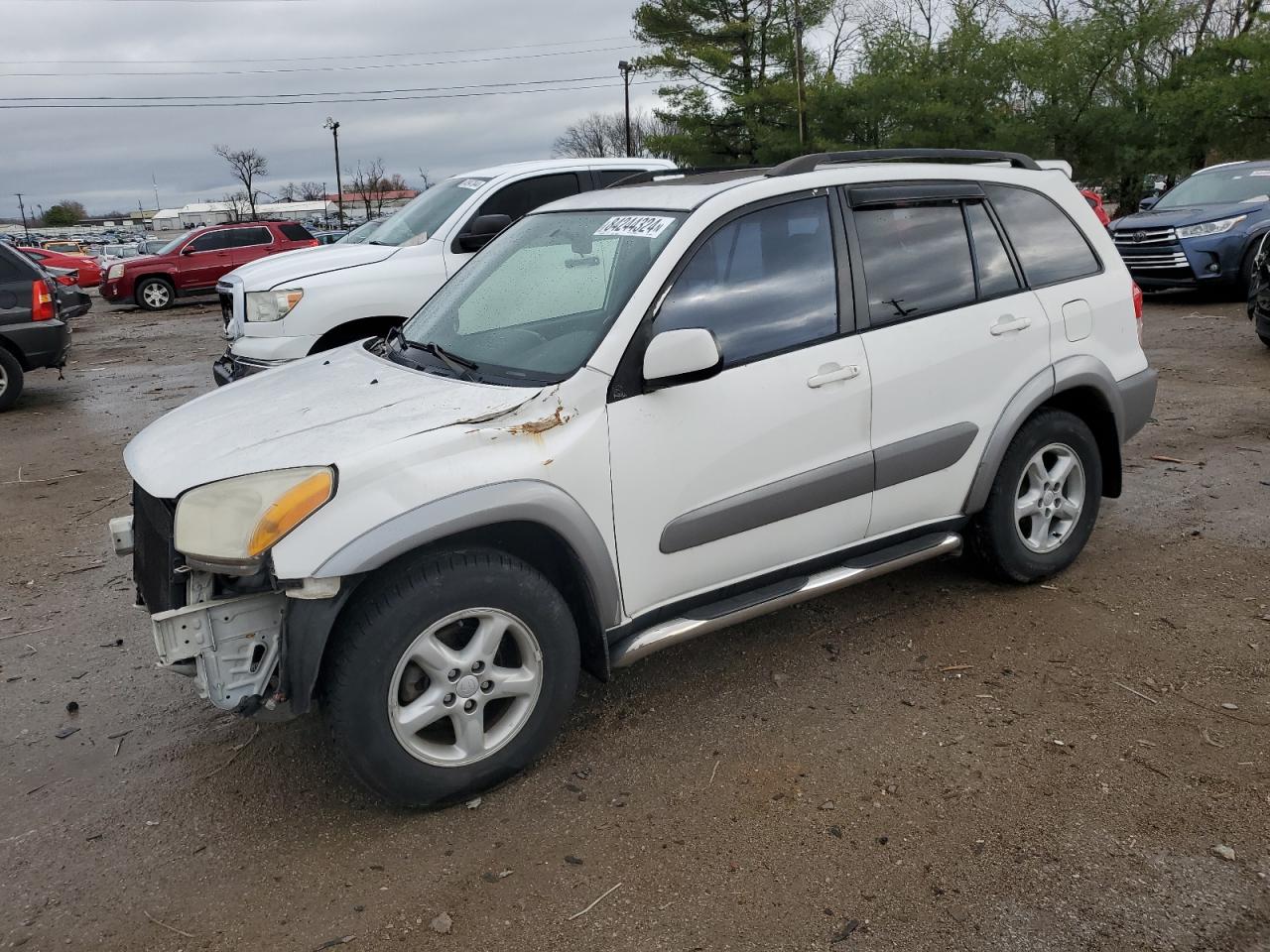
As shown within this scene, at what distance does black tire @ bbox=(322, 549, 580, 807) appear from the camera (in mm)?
2832

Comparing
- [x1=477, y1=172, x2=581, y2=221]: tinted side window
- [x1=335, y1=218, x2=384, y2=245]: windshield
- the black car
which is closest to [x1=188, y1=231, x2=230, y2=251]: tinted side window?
the black car

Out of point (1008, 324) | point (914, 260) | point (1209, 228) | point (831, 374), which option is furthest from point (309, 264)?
point (1209, 228)

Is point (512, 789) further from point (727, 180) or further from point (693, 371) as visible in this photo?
point (727, 180)

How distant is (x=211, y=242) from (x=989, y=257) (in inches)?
853

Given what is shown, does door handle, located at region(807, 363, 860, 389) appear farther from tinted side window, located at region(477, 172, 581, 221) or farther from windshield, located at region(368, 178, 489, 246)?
windshield, located at region(368, 178, 489, 246)

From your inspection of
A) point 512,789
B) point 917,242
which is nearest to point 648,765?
point 512,789

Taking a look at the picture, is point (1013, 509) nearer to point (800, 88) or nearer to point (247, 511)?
point (247, 511)

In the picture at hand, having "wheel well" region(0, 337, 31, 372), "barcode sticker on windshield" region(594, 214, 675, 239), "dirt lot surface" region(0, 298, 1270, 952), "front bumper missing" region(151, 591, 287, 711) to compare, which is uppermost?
"barcode sticker on windshield" region(594, 214, 675, 239)

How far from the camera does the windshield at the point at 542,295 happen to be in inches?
133

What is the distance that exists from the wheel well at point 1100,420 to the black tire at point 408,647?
2.47 meters

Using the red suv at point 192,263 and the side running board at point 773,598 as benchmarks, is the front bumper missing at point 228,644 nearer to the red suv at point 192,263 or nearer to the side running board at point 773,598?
the side running board at point 773,598

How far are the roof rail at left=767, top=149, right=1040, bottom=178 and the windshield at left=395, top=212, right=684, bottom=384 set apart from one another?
0.54 m

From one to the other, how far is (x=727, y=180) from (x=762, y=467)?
3.66 feet

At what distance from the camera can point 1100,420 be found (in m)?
4.55
